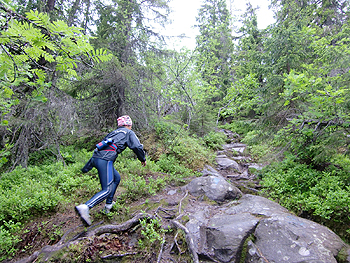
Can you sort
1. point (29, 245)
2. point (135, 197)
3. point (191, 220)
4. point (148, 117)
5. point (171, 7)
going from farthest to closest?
point (171, 7), point (148, 117), point (135, 197), point (191, 220), point (29, 245)

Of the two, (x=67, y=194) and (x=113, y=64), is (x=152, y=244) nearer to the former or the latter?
(x=67, y=194)

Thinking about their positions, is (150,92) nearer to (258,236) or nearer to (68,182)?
(68,182)

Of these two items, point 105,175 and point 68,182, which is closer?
point 105,175

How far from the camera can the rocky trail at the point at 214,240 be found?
300cm

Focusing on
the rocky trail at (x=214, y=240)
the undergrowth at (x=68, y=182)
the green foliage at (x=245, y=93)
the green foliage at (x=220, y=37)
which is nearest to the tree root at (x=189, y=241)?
the rocky trail at (x=214, y=240)

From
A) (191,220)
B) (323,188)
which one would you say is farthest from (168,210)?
(323,188)

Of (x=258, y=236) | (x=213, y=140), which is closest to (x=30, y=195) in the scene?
(x=258, y=236)

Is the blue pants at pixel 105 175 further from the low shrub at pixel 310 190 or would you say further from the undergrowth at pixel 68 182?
the low shrub at pixel 310 190

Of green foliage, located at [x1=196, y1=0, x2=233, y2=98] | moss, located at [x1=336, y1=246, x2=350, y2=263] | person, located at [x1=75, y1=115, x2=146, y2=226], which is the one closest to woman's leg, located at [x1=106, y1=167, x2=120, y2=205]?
person, located at [x1=75, y1=115, x2=146, y2=226]

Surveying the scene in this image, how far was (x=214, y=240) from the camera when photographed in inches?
137

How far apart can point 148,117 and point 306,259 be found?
27.2 feet

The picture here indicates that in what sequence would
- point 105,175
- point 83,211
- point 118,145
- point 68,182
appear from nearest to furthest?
point 83,211 → point 105,175 → point 118,145 → point 68,182

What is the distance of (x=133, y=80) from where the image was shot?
29.1 ft

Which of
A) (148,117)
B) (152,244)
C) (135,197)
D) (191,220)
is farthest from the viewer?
(148,117)
